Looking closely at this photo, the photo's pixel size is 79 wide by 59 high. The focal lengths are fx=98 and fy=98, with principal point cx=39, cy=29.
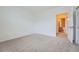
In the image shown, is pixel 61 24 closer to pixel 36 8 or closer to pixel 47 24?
pixel 47 24

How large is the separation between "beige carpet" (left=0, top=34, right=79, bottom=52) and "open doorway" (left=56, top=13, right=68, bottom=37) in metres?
0.11

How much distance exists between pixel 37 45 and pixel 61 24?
58cm

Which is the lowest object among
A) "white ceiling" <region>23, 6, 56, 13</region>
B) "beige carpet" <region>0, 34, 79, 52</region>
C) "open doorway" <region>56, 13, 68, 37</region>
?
"beige carpet" <region>0, 34, 79, 52</region>

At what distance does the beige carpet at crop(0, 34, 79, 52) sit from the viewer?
1.67m

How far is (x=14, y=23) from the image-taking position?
1.75 meters

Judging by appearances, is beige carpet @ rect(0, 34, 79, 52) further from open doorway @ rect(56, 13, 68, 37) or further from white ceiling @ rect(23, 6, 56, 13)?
white ceiling @ rect(23, 6, 56, 13)

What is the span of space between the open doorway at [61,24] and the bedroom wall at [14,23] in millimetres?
490

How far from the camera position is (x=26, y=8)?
1.71 m

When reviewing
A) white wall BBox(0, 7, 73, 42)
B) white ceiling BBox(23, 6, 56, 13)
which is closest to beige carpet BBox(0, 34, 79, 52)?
white wall BBox(0, 7, 73, 42)

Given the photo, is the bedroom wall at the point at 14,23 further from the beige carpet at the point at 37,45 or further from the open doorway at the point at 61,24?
the open doorway at the point at 61,24

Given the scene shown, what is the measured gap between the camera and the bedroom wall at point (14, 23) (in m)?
1.70

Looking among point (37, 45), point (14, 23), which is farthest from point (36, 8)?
point (37, 45)

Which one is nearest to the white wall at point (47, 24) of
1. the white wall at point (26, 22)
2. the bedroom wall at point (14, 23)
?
the white wall at point (26, 22)

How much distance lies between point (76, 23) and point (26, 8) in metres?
0.92
